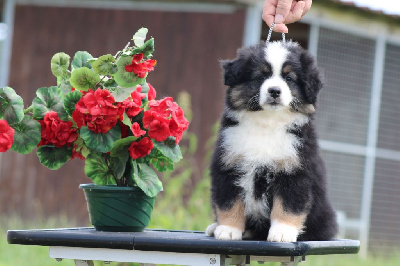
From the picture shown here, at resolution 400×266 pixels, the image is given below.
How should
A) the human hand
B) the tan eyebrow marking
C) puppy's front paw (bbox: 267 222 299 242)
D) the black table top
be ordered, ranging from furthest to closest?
the human hand → the tan eyebrow marking → puppy's front paw (bbox: 267 222 299 242) → the black table top

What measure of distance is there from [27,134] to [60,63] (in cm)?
41

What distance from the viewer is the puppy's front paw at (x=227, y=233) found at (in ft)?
10.4

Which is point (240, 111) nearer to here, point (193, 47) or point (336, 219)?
point (336, 219)

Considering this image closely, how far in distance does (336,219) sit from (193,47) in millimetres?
6015

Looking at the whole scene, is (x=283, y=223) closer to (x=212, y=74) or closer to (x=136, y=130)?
(x=136, y=130)

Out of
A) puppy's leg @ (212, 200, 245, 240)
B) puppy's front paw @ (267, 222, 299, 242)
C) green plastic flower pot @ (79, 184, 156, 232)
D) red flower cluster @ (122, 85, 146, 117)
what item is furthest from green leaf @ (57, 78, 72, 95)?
puppy's front paw @ (267, 222, 299, 242)

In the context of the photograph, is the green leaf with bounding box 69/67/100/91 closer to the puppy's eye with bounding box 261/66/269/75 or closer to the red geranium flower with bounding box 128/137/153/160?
the red geranium flower with bounding box 128/137/153/160

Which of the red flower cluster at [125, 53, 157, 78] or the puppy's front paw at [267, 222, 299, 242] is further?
the red flower cluster at [125, 53, 157, 78]

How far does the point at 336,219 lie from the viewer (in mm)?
3537

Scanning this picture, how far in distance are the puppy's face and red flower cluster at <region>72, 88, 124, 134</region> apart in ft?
1.73

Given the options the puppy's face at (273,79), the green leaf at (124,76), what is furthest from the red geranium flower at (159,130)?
the puppy's face at (273,79)

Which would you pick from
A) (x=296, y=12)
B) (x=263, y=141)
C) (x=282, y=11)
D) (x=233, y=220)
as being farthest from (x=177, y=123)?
(x=296, y=12)

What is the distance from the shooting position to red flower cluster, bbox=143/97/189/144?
134 inches

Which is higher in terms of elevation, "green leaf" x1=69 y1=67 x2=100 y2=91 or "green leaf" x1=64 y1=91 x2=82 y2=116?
"green leaf" x1=69 y1=67 x2=100 y2=91
